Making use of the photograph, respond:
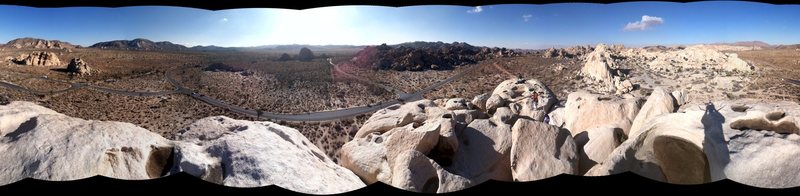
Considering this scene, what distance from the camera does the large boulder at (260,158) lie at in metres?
2.79

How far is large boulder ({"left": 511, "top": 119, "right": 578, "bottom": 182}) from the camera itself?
2805mm

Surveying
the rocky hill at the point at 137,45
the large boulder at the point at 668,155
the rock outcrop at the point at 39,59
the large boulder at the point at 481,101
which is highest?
the rocky hill at the point at 137,45

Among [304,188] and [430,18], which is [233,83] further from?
[430,18]

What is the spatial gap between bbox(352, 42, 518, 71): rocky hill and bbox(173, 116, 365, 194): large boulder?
0.72m

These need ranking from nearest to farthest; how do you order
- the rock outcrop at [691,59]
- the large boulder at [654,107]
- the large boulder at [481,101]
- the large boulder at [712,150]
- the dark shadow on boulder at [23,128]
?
the large boulder at [712,150]
the dark shadow on boulder at [23,128]
the rock outcrop at [691,59]
the large boulder at [654,107]
the large boulder at [481,101]

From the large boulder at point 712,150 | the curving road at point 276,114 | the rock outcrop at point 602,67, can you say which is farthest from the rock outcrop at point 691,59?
the curving road at point 276,114

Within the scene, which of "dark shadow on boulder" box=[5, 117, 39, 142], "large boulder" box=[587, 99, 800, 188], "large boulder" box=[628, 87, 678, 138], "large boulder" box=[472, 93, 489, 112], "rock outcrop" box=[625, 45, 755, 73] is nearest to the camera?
"large boulder" box=[587, 99, 800, 188]

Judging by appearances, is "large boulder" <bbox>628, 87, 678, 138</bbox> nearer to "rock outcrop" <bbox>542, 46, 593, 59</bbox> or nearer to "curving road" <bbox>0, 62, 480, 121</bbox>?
"rock outcrop" <bbox>542, 46, 593, 59</bbox>

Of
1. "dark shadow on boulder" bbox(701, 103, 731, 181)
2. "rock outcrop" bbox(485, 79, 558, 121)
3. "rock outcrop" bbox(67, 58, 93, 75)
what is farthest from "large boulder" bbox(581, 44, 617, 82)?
"rock outcrop" bbox(67, 58, 93, 75)

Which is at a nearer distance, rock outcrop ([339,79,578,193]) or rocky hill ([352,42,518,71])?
rock outcrop ([339,79,578,193])

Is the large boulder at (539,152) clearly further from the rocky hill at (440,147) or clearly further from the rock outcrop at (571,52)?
the rock outcrop at (571,52)

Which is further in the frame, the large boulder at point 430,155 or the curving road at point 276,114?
the curving road at point 276,114

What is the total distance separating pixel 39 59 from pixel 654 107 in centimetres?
424

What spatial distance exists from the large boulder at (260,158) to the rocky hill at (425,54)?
72 cm
